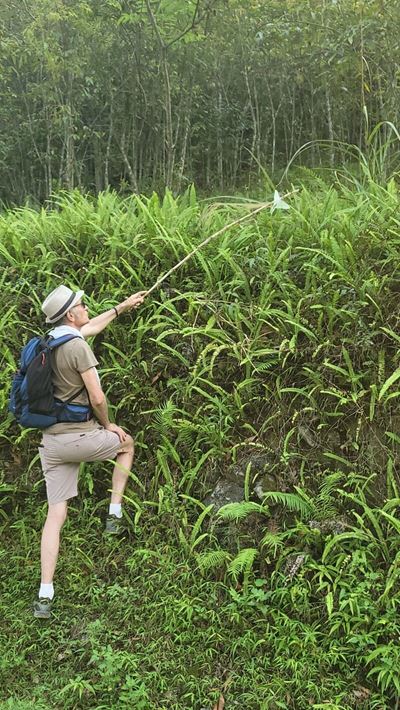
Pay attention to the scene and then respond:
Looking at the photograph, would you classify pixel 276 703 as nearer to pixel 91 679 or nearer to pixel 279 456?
pixel 91 679

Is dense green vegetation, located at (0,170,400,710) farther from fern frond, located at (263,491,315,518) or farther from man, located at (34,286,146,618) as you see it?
man, located at (34,286,146,618)

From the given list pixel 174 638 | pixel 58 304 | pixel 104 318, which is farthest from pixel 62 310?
pixel 174 638

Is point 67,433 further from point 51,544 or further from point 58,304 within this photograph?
point 58,304

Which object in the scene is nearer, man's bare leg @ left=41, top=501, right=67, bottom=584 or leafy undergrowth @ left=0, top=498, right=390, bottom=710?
leafy undergrowth @ left=0, top=498, right=390, bottom=710

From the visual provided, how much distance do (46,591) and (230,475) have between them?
120 cm

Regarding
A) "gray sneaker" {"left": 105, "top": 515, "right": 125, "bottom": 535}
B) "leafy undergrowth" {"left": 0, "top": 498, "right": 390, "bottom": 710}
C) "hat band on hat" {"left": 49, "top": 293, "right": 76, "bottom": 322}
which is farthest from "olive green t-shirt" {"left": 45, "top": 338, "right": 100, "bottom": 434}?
"leafy undergrowth" {"left": 0, "top": 498, "right": 390, "bottom": 710}

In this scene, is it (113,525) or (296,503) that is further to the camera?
(113,525)

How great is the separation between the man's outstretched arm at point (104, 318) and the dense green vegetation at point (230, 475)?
19cm

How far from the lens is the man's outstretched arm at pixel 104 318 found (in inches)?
142

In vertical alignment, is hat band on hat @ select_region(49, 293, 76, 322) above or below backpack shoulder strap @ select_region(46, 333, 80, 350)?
above

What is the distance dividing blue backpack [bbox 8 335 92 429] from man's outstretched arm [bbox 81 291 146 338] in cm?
43

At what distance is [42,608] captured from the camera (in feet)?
9.97

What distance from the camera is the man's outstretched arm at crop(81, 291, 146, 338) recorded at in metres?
3.61

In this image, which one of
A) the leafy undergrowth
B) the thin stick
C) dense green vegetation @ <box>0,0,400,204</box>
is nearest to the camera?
the leafy undergrowth
